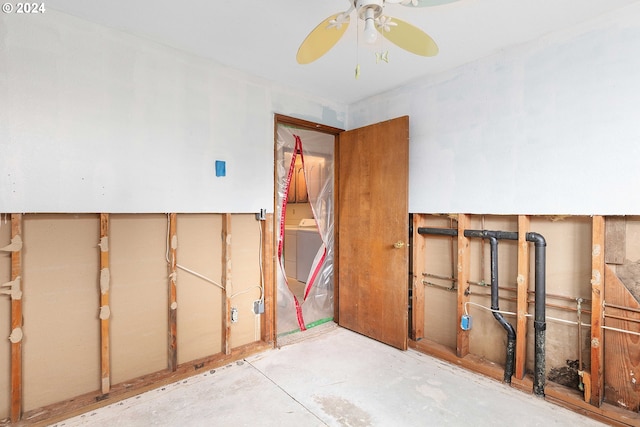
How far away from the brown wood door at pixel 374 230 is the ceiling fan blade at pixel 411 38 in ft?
3.71

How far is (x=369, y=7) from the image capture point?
136 centimetres

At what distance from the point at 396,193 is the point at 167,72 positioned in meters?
2.02

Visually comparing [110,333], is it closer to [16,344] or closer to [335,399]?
[16,344]

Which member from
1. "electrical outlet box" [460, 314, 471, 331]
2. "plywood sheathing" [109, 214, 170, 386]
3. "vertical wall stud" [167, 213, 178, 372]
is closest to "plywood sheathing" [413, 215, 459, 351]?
"electrical outlet box" [460, 314, 471, 331]

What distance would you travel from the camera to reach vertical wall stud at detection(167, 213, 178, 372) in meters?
2.27

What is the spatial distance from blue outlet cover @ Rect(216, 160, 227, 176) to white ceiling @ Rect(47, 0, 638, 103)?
784 millimetres

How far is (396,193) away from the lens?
2775 mm

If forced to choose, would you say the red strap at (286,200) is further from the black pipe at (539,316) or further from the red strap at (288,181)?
the black pipe at (539,316)

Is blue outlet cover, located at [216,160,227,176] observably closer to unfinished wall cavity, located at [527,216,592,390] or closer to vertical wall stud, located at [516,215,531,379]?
vertical wall stud, located at [516,215,531,379]

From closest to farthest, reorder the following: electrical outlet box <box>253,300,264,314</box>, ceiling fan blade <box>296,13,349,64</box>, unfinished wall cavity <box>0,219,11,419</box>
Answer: ceiling fan blade <box>296,13,349,64</box>, unfinished wall cavity <box>0,219,11,419</box>, electrical outlet box <box>253,300,264,314</box>

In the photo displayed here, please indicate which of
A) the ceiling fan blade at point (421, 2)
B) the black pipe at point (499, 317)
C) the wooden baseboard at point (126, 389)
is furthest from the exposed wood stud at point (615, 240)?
the wooden baseboard at point (126, 389)

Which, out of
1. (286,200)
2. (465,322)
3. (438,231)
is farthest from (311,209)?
(465,322)

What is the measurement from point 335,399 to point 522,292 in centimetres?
148

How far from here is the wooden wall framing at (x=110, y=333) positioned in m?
1.75
